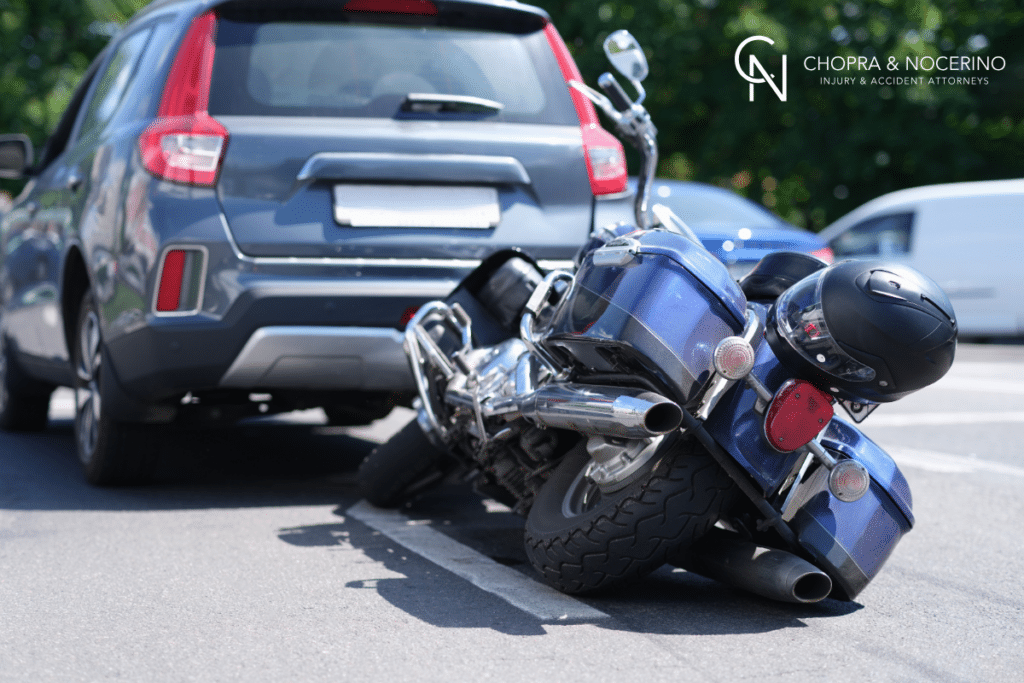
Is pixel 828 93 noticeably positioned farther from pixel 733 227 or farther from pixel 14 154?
pixel 14 154

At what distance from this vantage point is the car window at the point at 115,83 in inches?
230

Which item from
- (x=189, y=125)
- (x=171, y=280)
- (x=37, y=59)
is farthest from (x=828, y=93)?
(x=171, y=280)

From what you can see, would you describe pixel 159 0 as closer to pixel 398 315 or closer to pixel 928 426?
pixel 398 315

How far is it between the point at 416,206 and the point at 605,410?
6.36 feet

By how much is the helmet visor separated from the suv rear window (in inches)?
86.8

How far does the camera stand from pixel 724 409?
3430 mm

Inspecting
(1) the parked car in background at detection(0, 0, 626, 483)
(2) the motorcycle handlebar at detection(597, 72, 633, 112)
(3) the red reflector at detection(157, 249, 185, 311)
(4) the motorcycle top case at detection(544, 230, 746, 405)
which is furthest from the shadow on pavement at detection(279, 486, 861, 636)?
(2) the motorcycle handlebar at detection(597, 72, 633, 112)

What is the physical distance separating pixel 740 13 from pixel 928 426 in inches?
679

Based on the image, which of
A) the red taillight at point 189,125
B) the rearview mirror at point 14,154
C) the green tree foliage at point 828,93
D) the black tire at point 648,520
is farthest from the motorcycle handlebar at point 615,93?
the green tree foliage at point 828,93

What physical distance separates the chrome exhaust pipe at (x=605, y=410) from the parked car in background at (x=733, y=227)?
17.2 ft

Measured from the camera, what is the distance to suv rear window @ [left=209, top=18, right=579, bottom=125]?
16.7 feet

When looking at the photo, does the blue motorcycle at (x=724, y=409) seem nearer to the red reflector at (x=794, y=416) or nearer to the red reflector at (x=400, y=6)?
the red reflector at (x=794, y=416)

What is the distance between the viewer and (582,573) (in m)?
3.59

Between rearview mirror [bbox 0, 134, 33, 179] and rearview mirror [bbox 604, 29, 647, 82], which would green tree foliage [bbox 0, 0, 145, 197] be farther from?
rearview mirror [bbox 604, 29, 647, 82]
